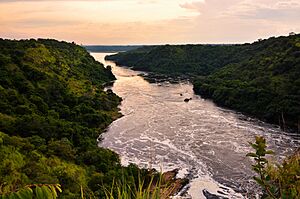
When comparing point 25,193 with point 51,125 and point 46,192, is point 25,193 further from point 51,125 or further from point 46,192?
point 51,125

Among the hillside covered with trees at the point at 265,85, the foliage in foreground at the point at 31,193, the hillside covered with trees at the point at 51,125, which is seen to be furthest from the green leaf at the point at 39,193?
the hillside covered with trees at the point at 265,85

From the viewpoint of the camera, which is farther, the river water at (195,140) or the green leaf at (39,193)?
the river water at (195,140)

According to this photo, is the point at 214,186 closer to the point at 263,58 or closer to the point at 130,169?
the point at 130,169

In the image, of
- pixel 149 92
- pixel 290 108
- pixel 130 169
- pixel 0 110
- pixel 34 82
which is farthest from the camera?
pixel 149 92

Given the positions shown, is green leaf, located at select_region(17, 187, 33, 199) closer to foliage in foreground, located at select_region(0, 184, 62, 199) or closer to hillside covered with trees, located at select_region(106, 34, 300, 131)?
foliage in foreground, located at select_region(0, 184, 62, 199)

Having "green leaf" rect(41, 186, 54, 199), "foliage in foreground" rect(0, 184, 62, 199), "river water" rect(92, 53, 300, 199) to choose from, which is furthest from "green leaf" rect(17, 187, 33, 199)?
"river water" rect(92, 53, 300, 199)

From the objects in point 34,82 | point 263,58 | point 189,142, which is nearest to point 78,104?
point 34,82

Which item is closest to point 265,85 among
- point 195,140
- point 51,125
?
point 195,140

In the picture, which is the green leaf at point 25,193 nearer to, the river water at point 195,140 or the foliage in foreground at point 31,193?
the foliage in foreground at point 31,193
